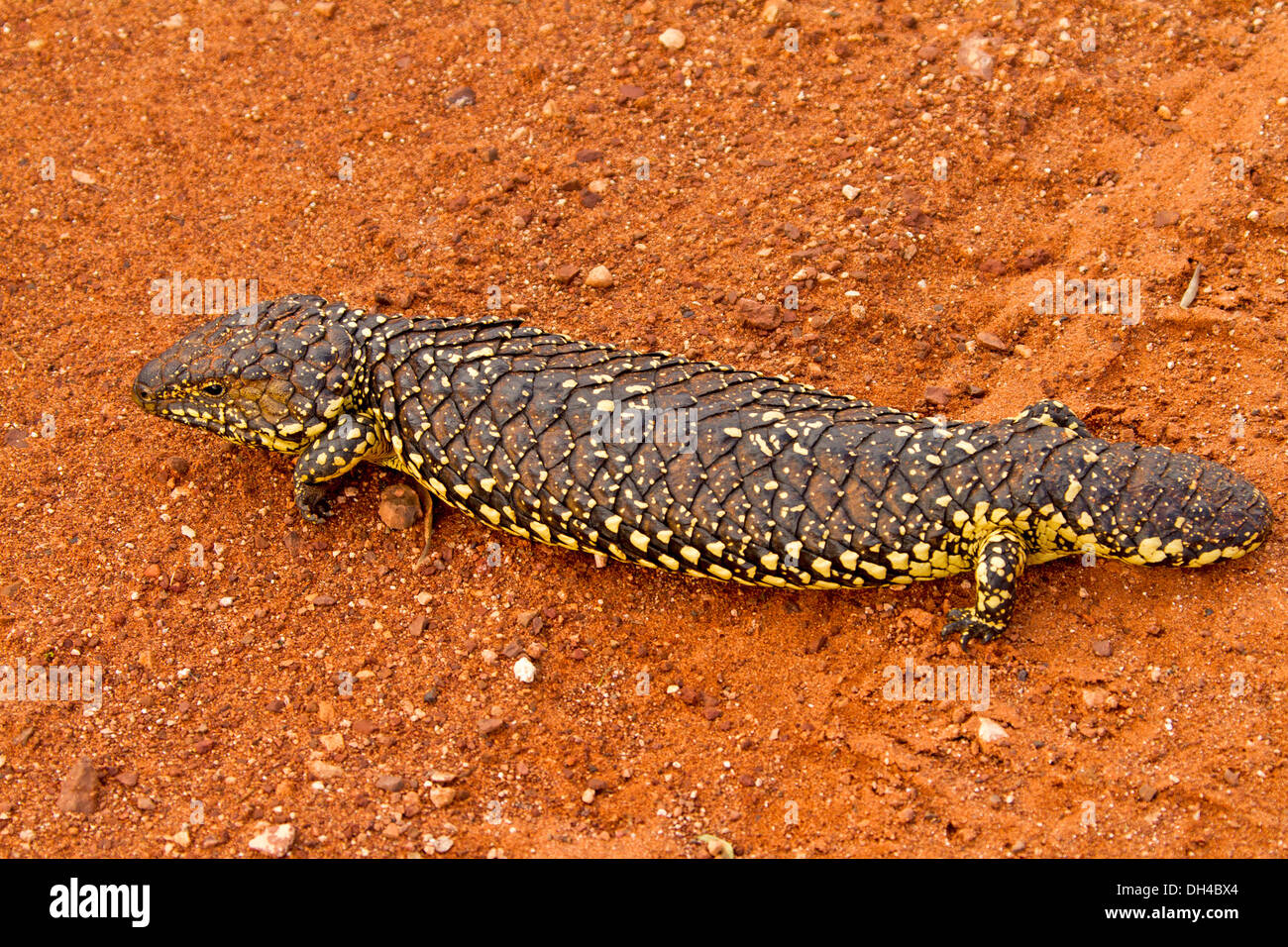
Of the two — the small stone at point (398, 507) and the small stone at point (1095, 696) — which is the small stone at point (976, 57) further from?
the small stone at point (398, 507)

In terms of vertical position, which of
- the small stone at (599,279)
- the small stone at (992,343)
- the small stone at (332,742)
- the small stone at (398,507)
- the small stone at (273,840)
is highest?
the small stone at (599,279)

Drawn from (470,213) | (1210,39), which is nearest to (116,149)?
(470,213)

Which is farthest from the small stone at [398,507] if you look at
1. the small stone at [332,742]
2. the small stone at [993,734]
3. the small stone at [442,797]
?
the small stone at [993,734]

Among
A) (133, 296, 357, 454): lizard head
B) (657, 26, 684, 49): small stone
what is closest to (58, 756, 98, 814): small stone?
(133, 296, 357, 454): lizard head

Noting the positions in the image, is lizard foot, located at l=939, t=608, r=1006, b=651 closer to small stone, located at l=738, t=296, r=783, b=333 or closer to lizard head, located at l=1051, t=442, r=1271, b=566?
lizard head, located at l=1051, t=442, r=1271, b=566

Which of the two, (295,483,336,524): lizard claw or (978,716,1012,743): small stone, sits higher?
(295,483,336,524): lizard claw

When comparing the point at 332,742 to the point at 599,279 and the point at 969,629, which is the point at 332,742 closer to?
the point at 969,629
